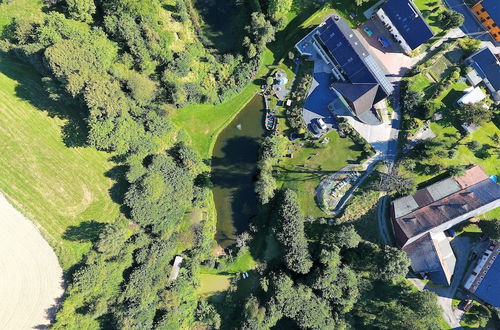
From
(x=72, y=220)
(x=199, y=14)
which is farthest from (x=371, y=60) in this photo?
(x=72, y=220)

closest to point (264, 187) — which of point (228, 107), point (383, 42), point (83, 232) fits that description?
point (228, 107)

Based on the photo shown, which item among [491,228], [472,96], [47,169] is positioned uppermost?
[472,96]

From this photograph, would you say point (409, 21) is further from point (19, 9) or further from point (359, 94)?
point (19, 9)

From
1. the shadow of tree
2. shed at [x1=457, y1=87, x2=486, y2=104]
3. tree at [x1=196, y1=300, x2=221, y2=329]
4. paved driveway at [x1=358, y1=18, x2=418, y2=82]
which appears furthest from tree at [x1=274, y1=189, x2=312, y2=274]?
shed at [x1=457, y1=87, x2=486, y2=104]

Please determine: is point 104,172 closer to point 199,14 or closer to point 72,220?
point 72,220

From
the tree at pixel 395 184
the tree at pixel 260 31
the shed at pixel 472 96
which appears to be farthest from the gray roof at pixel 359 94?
the shed at pixel 472 96

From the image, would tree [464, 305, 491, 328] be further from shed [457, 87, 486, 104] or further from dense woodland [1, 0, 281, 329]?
dense woodland [1, 0, 281, 329]
